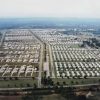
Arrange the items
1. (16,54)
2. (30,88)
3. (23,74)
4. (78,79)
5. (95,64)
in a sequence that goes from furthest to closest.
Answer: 1. (16,54)
2. (95,64)
3. (23,74)
4. (78,79)
5. (30,88)

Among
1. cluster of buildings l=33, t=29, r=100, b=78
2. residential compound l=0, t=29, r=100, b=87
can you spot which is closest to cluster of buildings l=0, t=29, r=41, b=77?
residential compound l=0, t=29, r=100, b=87

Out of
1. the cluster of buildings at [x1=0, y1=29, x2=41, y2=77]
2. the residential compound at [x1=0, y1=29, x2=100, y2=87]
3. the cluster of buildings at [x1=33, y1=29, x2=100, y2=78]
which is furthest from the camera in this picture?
the cluster of buildings at [x1=0, y1=29, x2=41, y2=77]

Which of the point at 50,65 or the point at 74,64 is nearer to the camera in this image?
the point at 50,65

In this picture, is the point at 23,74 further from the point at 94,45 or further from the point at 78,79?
the point at 94,45

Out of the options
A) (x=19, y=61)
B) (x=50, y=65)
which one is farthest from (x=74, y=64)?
(x=19, y=61)

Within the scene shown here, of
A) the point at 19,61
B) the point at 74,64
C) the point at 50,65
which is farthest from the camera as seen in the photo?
the point at 19,61

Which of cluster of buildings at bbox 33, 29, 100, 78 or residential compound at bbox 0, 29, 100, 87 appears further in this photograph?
cluster of buildings at bbox 33, 29, 100, 78

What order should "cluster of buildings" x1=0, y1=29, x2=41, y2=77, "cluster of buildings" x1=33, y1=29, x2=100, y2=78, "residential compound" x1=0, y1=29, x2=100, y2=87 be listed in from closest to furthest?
"residential compound" x1=0, y1=29, x2=100, y2=87, "cluster of buildings" x1=33, y1=29, x2=100, y2=78, "cluster of buildings" x1=0, y1=29, x2=41, y2=77

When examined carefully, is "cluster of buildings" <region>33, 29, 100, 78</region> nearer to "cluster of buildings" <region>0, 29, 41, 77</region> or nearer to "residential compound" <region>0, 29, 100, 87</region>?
"residential compound" <region>0, 29, 100, 87</region>

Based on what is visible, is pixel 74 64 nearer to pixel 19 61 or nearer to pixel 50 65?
pixel 50 65

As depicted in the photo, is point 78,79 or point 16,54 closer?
point 78,79

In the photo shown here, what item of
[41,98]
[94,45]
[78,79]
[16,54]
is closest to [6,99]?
[41,98]
